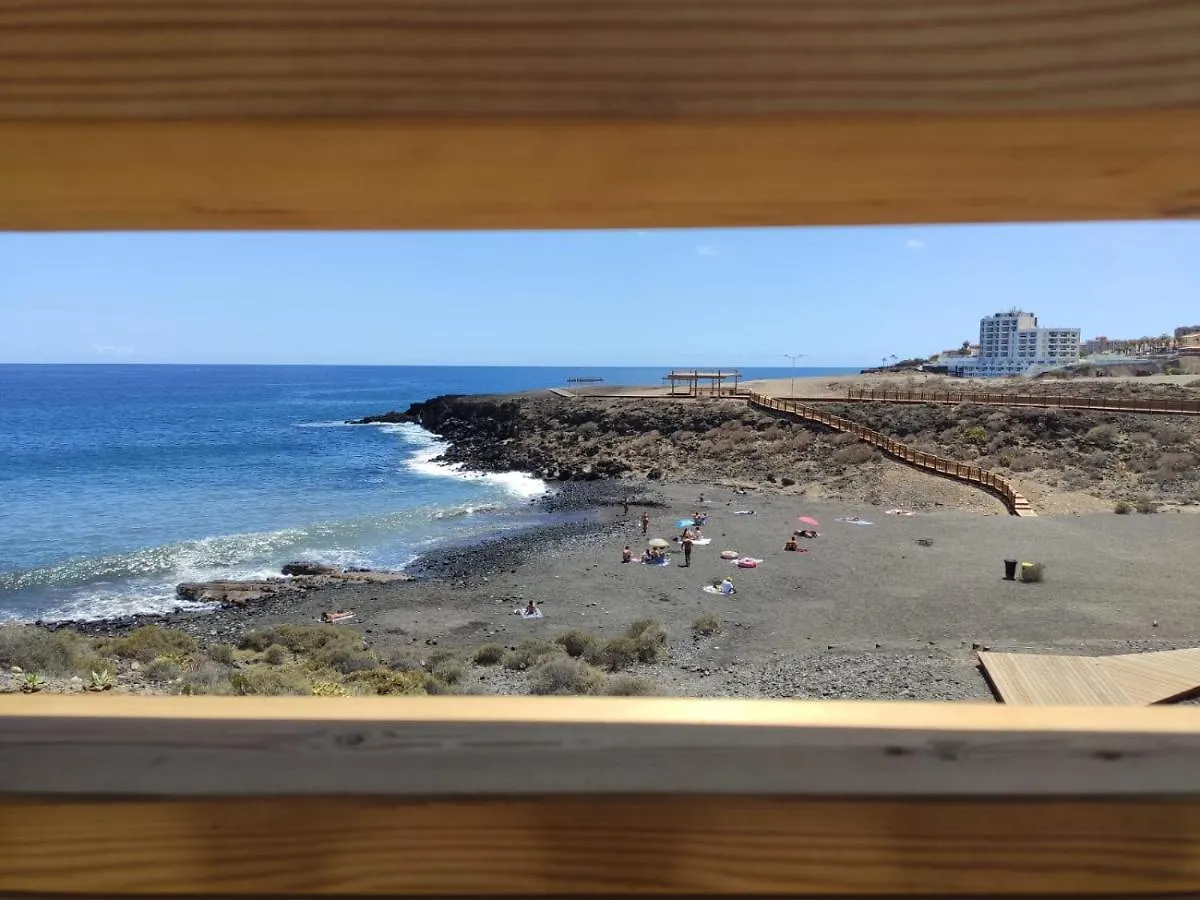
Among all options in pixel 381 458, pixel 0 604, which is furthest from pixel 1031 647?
pixel 381 458

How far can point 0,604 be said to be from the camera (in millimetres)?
20578

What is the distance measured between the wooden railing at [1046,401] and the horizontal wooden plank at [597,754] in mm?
40961

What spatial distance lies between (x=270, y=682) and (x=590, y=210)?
1242cm

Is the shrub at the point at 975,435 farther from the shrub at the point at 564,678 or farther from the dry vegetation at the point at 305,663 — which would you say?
the shrub at the point at 564,678

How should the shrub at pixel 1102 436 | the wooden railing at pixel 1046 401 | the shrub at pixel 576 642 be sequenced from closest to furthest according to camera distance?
the shrub at pixel 576 642, the shrub at pixel 1102 436, the wooden railing at pixel 1046 401

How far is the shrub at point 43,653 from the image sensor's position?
12.6 metres

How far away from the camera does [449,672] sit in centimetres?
1334

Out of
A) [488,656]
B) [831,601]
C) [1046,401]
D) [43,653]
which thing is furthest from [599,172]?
[1046,401]

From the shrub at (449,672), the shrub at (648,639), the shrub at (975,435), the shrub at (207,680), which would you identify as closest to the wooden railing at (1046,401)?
the shrub at (975,435)

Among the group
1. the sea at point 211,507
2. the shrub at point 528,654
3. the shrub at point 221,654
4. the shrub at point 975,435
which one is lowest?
the sea at point 211,507

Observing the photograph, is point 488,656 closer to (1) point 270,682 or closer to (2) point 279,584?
(1) point 270,682

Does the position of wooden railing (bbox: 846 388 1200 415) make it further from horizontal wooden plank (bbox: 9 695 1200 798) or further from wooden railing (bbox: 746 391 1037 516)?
horizontal wooden plank (bbox: 9 695 1200 798)

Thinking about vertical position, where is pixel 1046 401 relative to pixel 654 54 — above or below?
below

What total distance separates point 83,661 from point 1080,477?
3236cm
